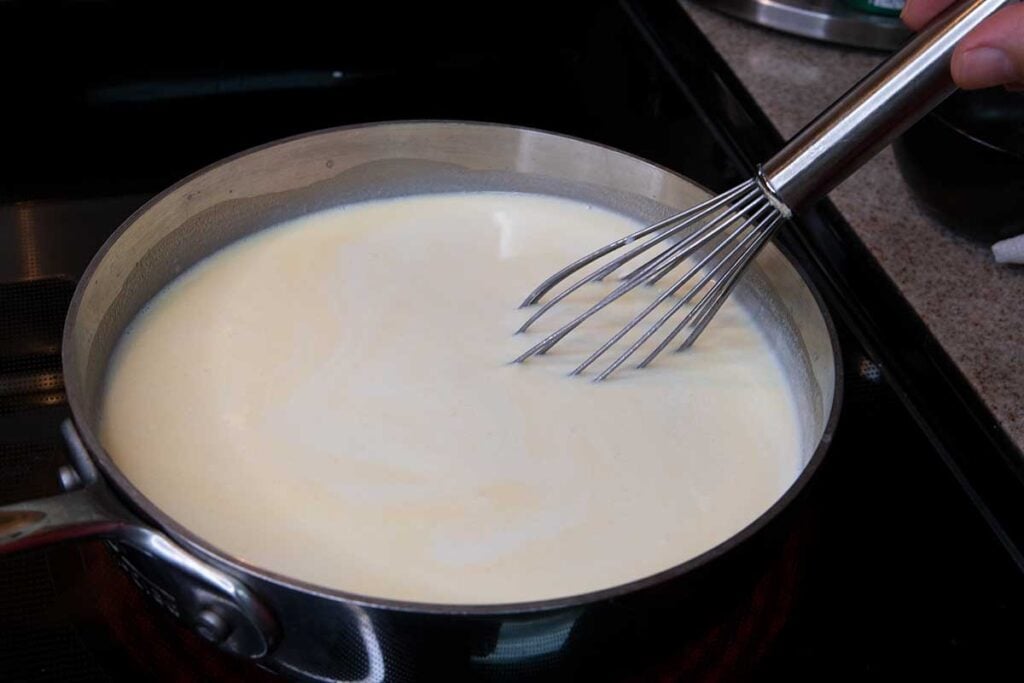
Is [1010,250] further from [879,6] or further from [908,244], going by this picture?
[879,6]

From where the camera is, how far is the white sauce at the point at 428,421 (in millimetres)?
824

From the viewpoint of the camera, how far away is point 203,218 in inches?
41.9

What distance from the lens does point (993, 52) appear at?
2.54ft

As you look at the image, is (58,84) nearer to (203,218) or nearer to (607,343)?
(203,218)

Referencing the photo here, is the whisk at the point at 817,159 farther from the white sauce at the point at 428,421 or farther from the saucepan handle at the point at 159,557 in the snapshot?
the saucepan handle at the point at 159,557

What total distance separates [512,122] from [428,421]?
57 cm

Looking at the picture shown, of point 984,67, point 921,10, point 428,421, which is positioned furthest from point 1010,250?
point 428,421

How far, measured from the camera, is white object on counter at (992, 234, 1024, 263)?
108 centimetres

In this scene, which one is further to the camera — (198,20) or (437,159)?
(198,20)

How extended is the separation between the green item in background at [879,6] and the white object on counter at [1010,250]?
385mm

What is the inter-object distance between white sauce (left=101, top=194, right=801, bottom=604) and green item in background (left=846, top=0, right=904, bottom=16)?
1.54ft

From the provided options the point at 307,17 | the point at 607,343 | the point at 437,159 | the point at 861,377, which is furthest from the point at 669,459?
the point at 307,17

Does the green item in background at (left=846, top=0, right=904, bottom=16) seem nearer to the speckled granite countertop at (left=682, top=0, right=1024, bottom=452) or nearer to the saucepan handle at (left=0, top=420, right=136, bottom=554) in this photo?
the speckled granite countertop at (left=682, top=0, right=1024, bottom=452)

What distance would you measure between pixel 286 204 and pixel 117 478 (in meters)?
0.51
